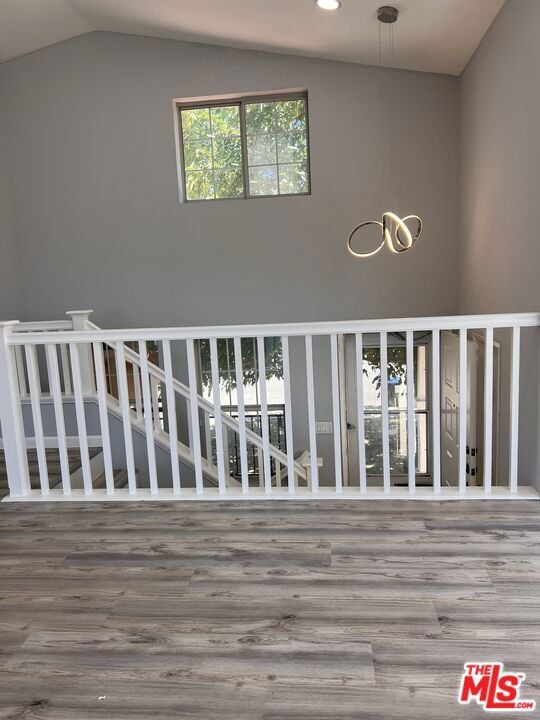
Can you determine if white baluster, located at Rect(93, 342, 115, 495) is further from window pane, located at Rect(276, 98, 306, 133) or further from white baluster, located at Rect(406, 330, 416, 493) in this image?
window pane, located at Rect(276, 98, 306, 133)

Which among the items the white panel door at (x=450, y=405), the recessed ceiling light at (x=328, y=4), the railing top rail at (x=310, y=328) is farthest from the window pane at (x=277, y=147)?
the railing top rail at (x=310, y=328)

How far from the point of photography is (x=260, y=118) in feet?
18.4

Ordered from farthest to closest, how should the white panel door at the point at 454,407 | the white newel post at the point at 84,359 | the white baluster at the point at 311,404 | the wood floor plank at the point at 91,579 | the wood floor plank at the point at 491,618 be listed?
the white newel post at the point at 84,359
the white panel door at the point at 454,407
the white baluster at the point at 311,404
the wood floor plank at the point at 91,579
the wood floor plank at the point at 491,618

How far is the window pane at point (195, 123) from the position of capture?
5676 mm

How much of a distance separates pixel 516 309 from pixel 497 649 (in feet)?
8.19

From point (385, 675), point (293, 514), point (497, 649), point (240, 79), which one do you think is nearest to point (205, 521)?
point (293, 514)

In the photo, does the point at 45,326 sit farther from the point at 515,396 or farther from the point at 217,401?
the point at 515,396

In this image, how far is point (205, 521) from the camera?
262 cm

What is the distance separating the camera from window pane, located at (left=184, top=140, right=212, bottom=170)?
5730 millimetres

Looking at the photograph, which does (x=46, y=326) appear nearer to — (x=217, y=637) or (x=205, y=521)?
(x=205, y=521)

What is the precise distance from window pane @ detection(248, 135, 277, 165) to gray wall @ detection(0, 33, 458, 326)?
46 centimetres

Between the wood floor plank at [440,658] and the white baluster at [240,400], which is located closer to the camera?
the wood floor plank at [440,658]

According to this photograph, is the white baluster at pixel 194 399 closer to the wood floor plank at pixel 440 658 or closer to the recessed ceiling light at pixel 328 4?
the wood floor plank at pixel 440 658

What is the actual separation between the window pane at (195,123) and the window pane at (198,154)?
0.07 m
